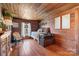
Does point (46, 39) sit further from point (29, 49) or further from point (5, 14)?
point (5, 14)

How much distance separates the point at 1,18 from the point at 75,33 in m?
1.54

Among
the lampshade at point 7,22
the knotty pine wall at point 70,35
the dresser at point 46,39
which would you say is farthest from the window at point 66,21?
the lampshade at point 7,22

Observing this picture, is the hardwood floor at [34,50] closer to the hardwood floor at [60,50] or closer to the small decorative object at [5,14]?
the hardwood floor at [60,50]

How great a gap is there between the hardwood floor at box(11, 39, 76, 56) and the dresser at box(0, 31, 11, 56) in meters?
0.13

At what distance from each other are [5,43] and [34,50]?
0.61 m

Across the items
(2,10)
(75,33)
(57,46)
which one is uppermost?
(2,10)

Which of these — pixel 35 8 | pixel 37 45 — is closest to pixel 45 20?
pixel 35 8

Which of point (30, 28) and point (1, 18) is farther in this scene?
point (30, 28)

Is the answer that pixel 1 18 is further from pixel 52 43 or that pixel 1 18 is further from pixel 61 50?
pixel 61 50

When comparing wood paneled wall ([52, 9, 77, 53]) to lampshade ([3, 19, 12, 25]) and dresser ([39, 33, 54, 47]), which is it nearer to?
dresser ([39, 33, 54, 47])

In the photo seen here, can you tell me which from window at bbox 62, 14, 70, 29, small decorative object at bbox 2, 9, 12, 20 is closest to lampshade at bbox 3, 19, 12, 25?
small decorative object at bbox 2, 9, 12, 20

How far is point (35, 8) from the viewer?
3.04 m

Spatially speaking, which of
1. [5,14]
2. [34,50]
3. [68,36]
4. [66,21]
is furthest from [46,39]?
[5,14]

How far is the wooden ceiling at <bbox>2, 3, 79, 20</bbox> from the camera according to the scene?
3.00 meters
